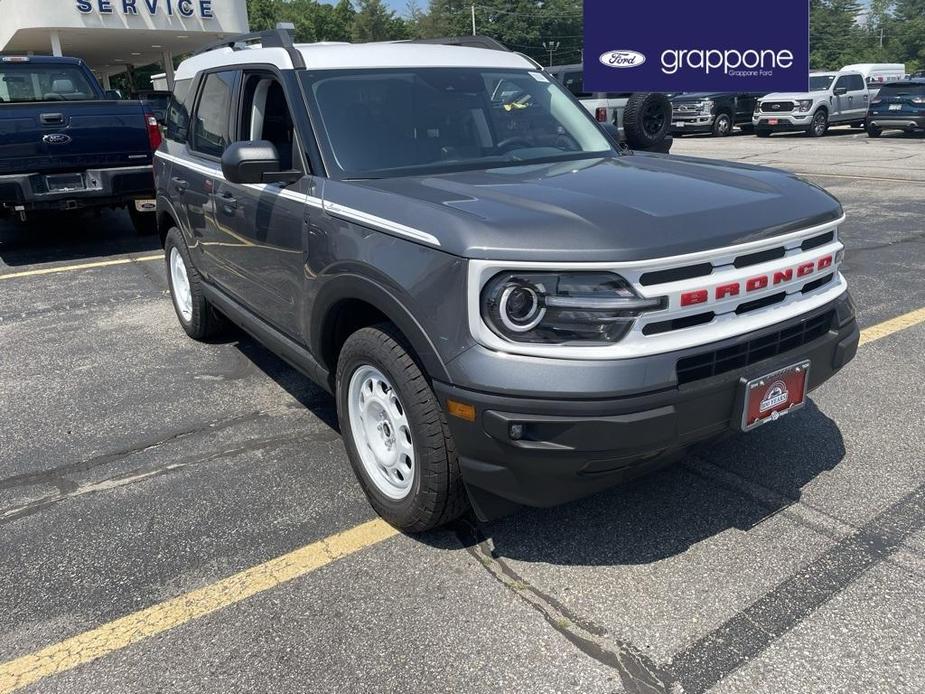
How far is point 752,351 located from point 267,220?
2.29m

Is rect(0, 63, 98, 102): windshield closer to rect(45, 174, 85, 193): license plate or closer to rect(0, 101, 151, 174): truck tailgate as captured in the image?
rect(0, 101, 151, 174): truck tailgate

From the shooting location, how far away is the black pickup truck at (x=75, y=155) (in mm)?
7934

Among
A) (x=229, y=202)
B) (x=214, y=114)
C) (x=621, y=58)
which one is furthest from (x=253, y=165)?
A: (x=621, y=58)

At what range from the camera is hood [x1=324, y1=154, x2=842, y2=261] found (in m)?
2.55

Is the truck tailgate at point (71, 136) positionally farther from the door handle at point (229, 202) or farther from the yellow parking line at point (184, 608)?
the yellow parking line at point (184, 608)

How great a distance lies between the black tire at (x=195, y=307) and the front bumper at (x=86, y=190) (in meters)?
3.08

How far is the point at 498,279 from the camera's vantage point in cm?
256

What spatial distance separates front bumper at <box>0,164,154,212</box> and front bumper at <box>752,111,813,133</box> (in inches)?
771

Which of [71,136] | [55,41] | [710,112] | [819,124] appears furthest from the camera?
[710,112]

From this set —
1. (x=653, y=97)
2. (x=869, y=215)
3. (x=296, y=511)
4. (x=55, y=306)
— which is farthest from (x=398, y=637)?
(x=653, y=97)

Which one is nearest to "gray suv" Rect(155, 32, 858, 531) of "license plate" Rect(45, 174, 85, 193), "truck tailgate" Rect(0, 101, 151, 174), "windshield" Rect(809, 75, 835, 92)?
"truck tailgate" Rect(0, 101, 151, 174)

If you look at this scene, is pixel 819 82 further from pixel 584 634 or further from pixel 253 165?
pixel 584 634

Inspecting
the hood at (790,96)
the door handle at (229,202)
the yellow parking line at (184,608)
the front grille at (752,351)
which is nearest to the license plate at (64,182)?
the door handle at (229,202)

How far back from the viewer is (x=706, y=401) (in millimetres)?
2645
